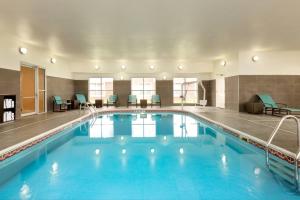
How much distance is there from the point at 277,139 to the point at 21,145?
175 inches

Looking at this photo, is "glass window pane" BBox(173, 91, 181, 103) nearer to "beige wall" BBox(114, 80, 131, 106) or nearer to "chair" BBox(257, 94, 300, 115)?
"beige wall" BBox(114, 80, 131, 106)

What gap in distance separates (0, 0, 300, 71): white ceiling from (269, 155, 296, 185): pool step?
9.38ft

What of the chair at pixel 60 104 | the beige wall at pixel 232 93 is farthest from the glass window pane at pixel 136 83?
the beige wall at pixel 232 93

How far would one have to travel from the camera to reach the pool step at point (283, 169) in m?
3.03

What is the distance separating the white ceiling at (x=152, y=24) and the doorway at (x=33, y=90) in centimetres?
136

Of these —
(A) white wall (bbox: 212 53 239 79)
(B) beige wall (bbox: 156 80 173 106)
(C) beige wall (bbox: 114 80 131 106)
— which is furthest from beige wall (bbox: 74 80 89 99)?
(A) white wall (bbox: 212 53 239 79)

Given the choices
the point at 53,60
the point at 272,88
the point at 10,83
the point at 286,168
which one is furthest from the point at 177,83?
the point at 286,168

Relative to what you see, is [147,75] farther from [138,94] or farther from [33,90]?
[33,90]

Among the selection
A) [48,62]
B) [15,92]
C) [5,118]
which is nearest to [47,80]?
[48,62]

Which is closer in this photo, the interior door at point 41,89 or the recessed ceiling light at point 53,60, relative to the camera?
the interior door at point 41,89

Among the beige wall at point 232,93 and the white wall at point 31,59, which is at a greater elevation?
the white wall at point 31,59

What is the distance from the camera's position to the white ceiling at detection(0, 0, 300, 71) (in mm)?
4613

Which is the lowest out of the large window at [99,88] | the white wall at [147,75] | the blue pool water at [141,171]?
the blue pool water at [141,171]

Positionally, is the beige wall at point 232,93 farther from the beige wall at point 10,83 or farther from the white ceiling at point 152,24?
the beige wall at point 10,83
